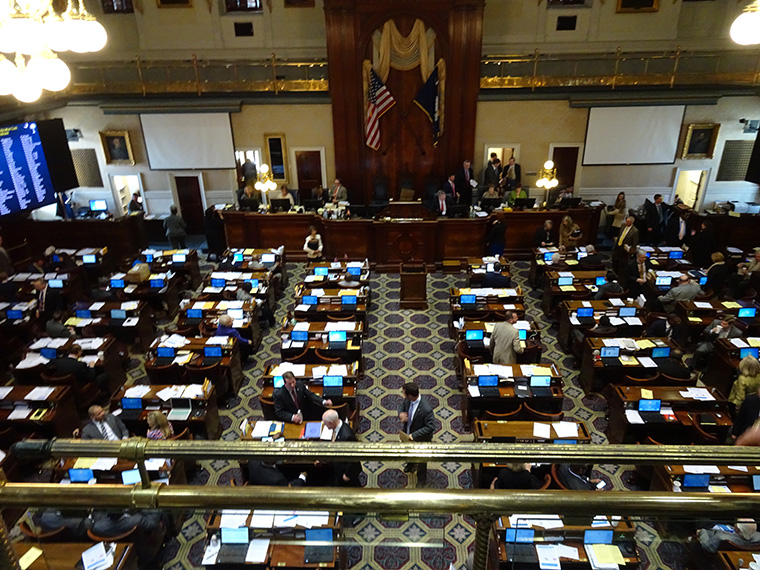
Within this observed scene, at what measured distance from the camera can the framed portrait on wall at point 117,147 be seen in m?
15.3

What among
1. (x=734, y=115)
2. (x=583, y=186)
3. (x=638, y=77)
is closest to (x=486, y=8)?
(x=638, y=77)

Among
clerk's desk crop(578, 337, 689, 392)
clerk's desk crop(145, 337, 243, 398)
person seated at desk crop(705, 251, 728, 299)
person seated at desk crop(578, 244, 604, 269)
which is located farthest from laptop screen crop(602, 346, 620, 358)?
clerk's desk crop(145, 337, 243, 398)

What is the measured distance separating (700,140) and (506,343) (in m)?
11.3

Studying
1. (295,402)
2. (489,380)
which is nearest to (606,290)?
(489,380)

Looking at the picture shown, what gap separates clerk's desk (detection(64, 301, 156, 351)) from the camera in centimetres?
916

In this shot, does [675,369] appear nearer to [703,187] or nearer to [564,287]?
[564,287]

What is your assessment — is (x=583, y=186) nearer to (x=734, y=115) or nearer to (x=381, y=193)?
(x=734, y=115)

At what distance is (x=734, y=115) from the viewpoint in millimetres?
14688

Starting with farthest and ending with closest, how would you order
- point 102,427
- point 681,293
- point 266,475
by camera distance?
point 681,293, point 102,427, point 266,475

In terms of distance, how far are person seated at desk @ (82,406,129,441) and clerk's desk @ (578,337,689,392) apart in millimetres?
6363

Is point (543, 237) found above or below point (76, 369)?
above

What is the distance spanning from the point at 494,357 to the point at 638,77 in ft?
34.4

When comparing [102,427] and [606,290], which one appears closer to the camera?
[102,427]

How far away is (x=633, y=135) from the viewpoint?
582 inches
